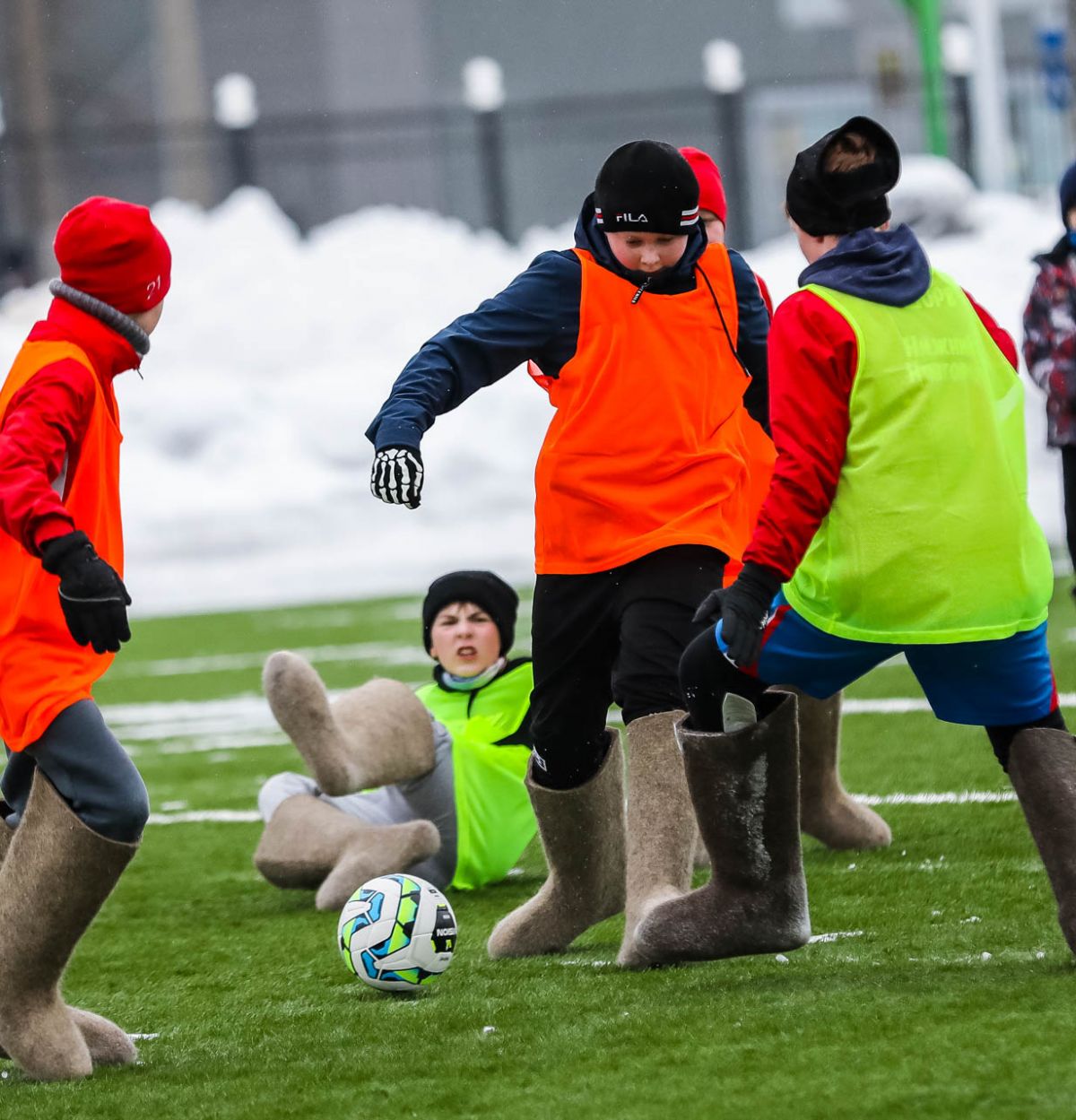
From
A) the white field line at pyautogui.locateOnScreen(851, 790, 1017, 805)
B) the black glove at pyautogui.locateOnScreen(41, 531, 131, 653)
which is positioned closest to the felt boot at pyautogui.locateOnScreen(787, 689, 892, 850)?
the white field line at pyautogui.locateOnScreen(851, 790, 1017, 805)

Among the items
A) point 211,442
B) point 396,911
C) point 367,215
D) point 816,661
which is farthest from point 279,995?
point 367,215

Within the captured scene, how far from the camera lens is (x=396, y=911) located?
185 inches

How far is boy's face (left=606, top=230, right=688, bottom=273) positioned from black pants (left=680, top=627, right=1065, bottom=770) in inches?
37.6

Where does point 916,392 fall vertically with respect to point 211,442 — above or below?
above

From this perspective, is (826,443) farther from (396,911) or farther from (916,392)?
(396,911)

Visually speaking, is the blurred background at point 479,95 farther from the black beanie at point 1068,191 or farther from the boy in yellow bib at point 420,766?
the boy in yellow bib at point 420,766

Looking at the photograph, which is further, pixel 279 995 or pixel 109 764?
pixel 279 995

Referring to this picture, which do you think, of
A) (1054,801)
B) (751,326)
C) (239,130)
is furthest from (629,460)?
(239,130)

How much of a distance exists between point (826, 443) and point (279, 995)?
180cm

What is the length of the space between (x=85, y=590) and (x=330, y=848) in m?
2.35

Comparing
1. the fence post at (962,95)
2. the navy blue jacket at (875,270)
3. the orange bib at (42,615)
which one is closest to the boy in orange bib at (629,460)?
the navy blue jacket at (875,270)

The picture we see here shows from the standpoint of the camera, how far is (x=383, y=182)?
3033 centimetres

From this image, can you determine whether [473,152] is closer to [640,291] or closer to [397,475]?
[640,291]

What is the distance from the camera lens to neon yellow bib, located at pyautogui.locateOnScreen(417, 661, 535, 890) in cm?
597
